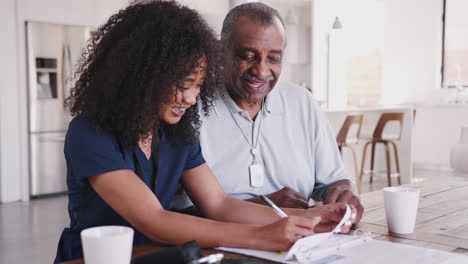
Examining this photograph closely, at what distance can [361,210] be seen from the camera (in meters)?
1.43

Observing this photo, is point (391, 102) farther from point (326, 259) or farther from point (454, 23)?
point (326, 259)

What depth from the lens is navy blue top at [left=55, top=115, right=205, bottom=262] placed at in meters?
1.17

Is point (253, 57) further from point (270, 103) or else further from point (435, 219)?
point (435, 219)

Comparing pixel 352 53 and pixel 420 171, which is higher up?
pixel 352 53

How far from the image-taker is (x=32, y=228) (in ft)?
14.2

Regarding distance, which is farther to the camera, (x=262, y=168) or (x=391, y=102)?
(x=391, y=102)

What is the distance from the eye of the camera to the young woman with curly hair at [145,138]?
1.13 metres

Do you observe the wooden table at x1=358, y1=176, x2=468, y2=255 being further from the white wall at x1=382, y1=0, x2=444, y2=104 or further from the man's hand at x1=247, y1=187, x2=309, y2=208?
the white wall at x1=382, y1=0, x2=444, y2=104

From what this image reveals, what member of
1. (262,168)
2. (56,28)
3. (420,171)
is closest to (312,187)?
(262,168)

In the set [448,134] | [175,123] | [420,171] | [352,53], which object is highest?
[352,53]

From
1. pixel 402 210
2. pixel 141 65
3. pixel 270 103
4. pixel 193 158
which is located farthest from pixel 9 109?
pixel 402 210

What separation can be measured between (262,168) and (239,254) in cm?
64

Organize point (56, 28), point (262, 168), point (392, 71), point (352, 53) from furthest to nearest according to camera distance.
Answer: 1. point (352, 53)
2. point (392, 71)
3. point (56, 28)
4. point (262, 168)

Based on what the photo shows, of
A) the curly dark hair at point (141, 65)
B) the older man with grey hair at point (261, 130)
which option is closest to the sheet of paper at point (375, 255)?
the curly dark hair at point (141, 65)
